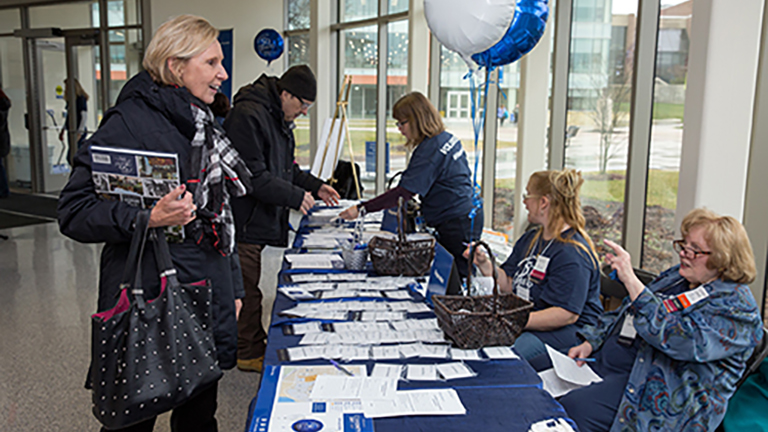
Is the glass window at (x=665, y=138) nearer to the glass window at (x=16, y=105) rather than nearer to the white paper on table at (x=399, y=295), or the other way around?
the white paper on table at (x=399, y=295)

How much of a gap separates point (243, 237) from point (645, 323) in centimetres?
217

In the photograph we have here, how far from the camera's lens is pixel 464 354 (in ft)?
6.03

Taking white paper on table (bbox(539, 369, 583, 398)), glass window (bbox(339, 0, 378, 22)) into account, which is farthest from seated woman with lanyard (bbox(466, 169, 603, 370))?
glass window (bbox(339, 0, 378, 22))

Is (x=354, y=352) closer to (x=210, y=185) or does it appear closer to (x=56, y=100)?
(x=210, y=185)

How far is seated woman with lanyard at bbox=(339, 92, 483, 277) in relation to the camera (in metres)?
3.41

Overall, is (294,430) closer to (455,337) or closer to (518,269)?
(455,337)

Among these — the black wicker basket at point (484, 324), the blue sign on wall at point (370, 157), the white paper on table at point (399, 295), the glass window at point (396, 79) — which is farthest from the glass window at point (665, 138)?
the blue sign on wall at point (370, 157)

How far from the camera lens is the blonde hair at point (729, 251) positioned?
1846 mm

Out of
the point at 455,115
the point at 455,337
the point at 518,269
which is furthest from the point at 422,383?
the point at 455,115

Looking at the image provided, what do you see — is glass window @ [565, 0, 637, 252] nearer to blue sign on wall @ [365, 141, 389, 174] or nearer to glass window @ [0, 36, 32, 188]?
blue sign on wall @ [365, 141, 389, 174]

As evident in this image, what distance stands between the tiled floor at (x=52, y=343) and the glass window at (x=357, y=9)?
11.5 ft

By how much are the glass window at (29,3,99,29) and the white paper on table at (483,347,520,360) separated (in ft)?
34.1

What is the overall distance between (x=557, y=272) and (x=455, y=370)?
946 millimetres

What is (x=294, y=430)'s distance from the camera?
138cm
